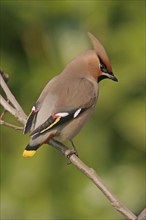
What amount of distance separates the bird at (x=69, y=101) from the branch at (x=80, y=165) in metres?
0.06

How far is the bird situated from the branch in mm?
56

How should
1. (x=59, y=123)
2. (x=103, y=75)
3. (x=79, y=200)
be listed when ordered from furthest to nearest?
(x=79, y=200) → (x=103, y=75) → (x=59, y=123)

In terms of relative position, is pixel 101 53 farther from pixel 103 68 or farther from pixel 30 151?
pixel 30 151

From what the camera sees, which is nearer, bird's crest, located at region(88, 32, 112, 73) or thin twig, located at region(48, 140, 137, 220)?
thin twig, located at region(48, 140, 137, 220)

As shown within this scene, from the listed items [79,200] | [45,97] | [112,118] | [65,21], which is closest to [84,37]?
[65,21]

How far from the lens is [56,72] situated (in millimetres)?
5730

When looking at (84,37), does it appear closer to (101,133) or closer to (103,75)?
(101,133)

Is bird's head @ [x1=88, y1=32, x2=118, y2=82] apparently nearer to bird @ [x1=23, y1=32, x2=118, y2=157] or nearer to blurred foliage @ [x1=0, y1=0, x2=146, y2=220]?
bird @ [x1=23, y1=32, x2=118, y2=157]

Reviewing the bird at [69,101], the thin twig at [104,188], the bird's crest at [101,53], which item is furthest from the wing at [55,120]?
the bird's crest at [101,53]

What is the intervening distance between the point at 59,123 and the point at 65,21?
145cm

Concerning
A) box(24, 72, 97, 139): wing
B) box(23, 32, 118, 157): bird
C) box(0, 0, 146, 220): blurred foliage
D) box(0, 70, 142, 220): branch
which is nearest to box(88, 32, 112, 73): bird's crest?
box(23, 32, 118, 157): bird

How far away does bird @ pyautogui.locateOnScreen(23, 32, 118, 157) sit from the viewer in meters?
4.28

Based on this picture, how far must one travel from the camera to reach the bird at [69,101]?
4.28 meters

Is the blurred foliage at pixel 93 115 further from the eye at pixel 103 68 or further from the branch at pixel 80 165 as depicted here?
the branch at pixel 80 165
